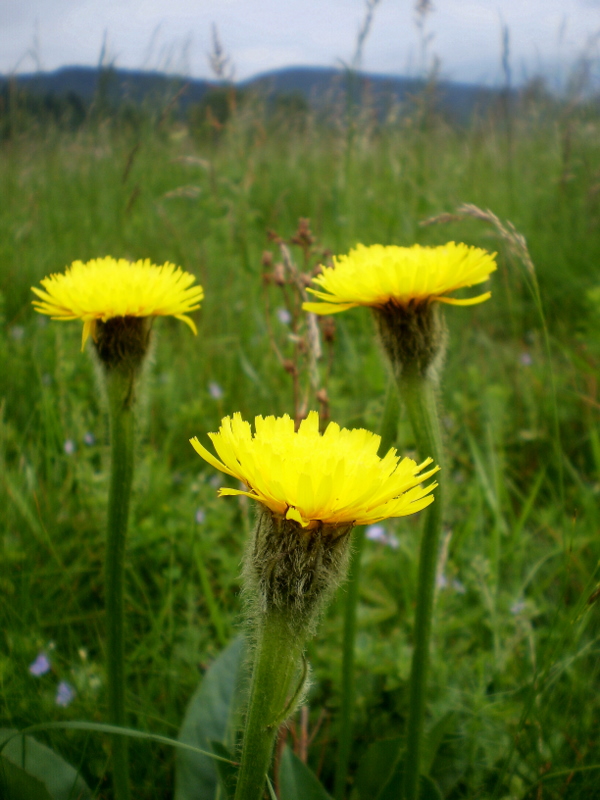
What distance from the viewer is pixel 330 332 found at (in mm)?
1434

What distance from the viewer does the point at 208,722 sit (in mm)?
1175

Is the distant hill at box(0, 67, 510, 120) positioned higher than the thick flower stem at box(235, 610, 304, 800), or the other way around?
the distant hill at box(0, 67, 510, 120)

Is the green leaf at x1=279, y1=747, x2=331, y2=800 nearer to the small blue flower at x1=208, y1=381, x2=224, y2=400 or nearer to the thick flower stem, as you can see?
the thick flower stem

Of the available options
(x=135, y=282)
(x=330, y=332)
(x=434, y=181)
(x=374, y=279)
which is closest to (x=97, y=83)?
(x=330, y=332)

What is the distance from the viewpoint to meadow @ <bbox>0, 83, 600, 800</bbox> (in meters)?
1.18

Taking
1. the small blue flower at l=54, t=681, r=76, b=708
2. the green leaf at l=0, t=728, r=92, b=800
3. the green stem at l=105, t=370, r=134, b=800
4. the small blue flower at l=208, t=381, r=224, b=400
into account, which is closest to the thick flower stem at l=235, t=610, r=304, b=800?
the green stem at l=105, t=370, r=134, b=800

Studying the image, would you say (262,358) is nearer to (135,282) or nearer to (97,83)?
(97,83)

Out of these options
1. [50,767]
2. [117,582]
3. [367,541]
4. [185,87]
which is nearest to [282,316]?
[185,87]

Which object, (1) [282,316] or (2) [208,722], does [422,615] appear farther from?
(1) [282,316]

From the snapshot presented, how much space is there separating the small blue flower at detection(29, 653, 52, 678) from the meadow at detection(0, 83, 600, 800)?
0.08ft

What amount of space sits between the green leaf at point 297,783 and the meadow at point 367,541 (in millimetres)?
181

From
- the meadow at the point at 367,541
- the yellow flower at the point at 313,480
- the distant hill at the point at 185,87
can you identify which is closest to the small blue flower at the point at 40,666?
the meadow at the point at 367,541

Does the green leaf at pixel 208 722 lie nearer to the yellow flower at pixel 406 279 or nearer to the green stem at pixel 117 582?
the green stem at pixel 117 582

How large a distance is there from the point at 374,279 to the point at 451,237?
2.67 metres
